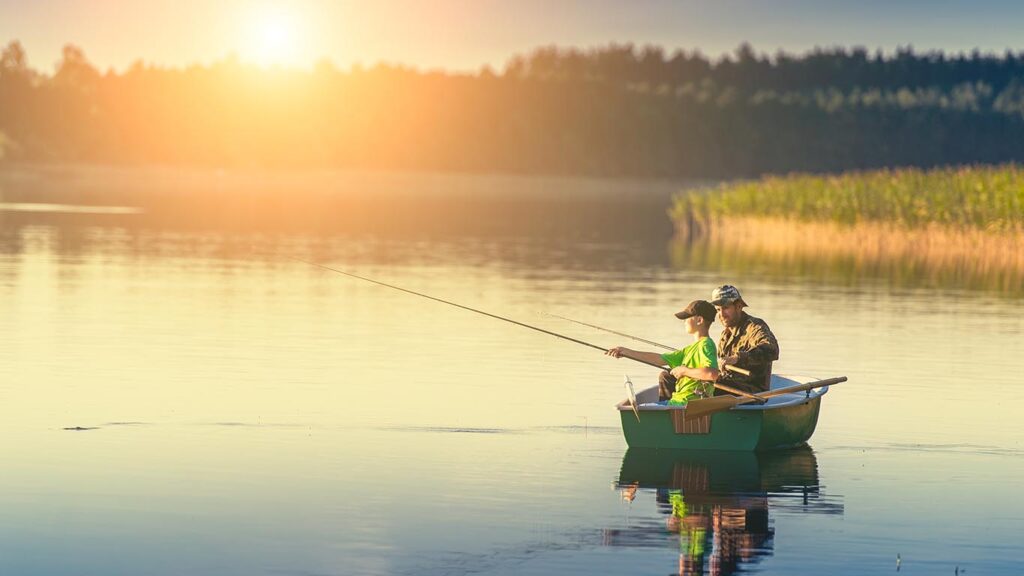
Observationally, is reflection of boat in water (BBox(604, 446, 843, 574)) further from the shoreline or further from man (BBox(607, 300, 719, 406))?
the shoreline

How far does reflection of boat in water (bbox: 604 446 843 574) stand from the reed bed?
27.2m

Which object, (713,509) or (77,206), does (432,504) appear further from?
(77,206)

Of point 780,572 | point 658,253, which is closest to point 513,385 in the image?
point 780,572

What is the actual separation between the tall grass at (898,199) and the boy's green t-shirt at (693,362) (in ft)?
116

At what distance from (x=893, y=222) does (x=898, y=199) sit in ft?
4.03

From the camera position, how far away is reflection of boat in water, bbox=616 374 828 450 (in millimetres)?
16141

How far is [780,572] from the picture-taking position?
1195 centimetres

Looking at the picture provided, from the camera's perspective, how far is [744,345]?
1695 centimetres

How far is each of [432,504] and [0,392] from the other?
7.54 m

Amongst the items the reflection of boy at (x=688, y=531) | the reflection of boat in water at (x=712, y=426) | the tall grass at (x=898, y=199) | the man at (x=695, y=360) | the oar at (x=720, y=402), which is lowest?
the reflection of boy at (x=688, y=531)

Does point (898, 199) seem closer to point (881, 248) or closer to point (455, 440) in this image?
point (881, 248)

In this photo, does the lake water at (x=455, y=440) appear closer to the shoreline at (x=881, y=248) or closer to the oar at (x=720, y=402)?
the oar at (x=720, y=402)

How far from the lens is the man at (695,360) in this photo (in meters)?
16.2

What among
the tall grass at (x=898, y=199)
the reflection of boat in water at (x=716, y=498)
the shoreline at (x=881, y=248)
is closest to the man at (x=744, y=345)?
the reflection of boat in water at (x=716, y=498)
